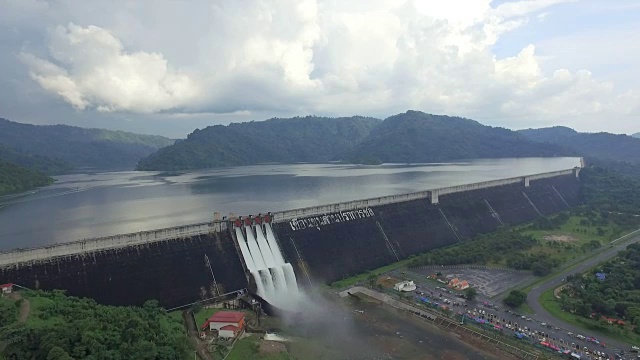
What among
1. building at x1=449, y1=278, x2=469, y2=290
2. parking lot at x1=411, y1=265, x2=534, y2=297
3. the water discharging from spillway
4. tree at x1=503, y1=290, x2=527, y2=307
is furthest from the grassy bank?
tree at x1=503, y1=290, x2=527, y2=307

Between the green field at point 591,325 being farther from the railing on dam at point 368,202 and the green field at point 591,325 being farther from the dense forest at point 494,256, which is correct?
the railing on dam at point 368,202

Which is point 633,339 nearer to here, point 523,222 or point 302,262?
point 302,262

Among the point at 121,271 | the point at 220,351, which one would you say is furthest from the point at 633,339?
the point at 121,271

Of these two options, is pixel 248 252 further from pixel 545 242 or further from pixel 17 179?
pixel 17 179

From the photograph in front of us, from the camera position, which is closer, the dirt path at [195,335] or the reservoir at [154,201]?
the dirt path at [195,335]

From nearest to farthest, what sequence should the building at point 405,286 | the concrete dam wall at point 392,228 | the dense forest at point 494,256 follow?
the building at point 405,286, the concrete dam wall at point 392,228, the dense forest at point 494,256

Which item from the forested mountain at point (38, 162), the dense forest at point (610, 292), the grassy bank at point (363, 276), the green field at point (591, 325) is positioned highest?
the forested mountain at point (38, 162)

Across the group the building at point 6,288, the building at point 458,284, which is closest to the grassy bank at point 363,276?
the building at point 458,284
